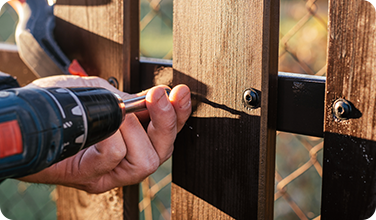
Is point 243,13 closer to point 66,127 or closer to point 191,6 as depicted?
point 191,6

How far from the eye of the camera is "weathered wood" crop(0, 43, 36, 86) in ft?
3.14

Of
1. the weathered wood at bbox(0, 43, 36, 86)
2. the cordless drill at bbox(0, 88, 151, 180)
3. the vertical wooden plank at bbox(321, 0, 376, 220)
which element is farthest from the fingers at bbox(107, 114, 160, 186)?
the weathered wood at bbox(0, 43, 36, 86)

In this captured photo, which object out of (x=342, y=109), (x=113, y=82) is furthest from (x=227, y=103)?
(x=113, y=82)

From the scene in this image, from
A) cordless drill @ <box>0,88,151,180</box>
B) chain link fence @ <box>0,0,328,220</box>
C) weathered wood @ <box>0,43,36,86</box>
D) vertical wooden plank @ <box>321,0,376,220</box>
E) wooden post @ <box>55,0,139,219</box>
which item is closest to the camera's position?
cordless drill @ <box>0,88,151,180</box>

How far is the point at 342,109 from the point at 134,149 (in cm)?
31

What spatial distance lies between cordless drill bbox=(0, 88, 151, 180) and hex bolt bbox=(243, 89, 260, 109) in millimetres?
185

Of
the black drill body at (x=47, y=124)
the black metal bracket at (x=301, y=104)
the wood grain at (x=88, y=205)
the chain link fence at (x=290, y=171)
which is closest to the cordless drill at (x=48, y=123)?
the black drill body at (x=47, y=124)

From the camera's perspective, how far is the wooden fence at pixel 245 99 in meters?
0.42

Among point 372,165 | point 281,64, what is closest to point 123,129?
point 372,165

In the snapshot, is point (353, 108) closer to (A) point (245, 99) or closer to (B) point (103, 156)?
(A) point (245, 99)

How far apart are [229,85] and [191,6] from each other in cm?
14

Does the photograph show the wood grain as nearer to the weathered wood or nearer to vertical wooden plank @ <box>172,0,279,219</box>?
vertical wooden plank @ <box>172,0,279,219</box>

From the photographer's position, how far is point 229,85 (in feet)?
1.70

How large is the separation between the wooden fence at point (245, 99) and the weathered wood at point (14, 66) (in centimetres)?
37
